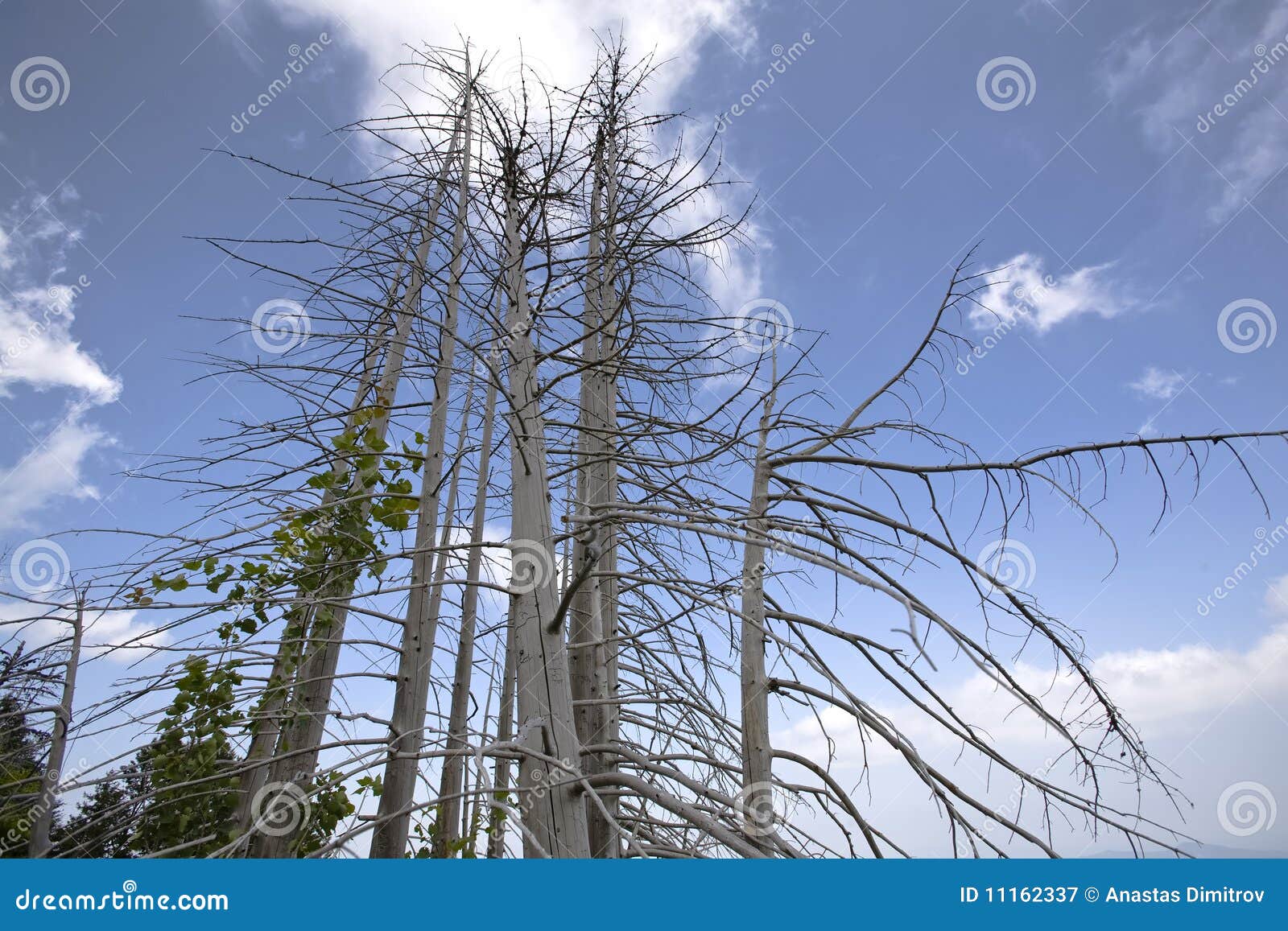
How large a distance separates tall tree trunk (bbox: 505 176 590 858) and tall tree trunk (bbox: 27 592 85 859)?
1.58 meters

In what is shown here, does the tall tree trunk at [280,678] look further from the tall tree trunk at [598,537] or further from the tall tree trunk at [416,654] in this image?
the tall tree trunk at [598,537]

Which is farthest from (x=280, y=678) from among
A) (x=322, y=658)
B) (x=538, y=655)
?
(x=538, y=655)

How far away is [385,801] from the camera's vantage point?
379cm

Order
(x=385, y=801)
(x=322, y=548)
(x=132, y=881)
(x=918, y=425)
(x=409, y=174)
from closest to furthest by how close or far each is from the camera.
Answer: (x=132, y=881), (x=918, y=425), (x=409, y=174), (x=322, y=548), (x=385, y=801)

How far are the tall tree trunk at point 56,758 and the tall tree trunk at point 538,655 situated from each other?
62.4 inches

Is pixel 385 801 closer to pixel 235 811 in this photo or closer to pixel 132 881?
pixel 235 811

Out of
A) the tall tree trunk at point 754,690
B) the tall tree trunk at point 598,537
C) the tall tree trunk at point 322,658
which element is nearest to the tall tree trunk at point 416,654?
the tall tree trunk at point 322,658

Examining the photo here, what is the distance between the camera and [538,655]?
219 centimetres

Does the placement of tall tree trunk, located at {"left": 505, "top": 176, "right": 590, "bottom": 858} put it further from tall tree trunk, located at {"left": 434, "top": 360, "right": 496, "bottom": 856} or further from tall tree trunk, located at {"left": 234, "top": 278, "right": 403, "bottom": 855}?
tall tree trunk, located at {"left": 434, "top": 360, "right": 496, "bottom": 856}

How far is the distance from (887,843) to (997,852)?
12.3 inches

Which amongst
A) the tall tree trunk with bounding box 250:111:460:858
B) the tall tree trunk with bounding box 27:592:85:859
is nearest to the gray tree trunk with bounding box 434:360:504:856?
the tall tree trunk with bounding box 250:111:460:858

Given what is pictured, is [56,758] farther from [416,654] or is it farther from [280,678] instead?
[416,654]

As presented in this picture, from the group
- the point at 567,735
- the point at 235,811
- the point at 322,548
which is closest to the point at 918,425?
the point at 567,735

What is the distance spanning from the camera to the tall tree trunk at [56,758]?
3021 mm
